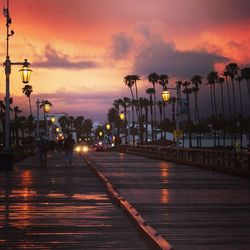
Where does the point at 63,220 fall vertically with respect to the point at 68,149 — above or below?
below

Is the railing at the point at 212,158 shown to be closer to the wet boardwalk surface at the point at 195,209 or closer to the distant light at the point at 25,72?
the wet boardwalk surface at the point at 195,209

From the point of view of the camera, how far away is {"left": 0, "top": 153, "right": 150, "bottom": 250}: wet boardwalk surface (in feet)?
36.5

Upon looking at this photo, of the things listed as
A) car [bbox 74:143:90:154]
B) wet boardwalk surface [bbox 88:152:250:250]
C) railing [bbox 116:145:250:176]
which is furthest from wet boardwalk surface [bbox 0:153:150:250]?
car [bbox 74:143:90:154]

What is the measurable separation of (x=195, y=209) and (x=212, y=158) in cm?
1949

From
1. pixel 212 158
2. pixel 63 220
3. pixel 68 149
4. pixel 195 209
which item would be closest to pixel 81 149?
pixel 68 149

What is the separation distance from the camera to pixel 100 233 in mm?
12078

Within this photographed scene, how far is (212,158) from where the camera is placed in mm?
34844

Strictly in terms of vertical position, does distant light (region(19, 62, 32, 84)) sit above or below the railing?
above

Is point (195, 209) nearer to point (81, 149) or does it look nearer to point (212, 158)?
point (212, 158)

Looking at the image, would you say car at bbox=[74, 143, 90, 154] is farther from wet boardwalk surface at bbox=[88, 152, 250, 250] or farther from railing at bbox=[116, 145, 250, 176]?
wet boardwalk surface at bbox=[88, 152, 250, 250]

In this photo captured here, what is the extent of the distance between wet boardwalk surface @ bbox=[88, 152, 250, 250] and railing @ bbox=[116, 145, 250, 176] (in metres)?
2.90

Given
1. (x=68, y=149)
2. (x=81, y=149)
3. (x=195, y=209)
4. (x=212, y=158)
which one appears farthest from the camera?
(x=81, y=149)

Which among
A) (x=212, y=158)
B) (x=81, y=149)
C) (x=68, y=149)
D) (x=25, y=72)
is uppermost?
(x=25, y=72)

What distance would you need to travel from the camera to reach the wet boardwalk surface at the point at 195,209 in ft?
36.8
